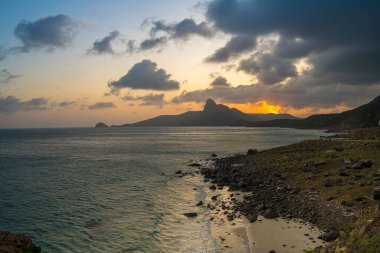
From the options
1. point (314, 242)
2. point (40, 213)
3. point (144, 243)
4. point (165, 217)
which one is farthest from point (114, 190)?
point (314, 242)

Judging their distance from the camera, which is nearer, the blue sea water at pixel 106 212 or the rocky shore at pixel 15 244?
the rocky shore at pixel 15 244

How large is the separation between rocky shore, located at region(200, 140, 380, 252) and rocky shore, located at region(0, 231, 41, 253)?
17.5 meters

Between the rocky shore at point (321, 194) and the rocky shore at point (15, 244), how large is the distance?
57.4 feet

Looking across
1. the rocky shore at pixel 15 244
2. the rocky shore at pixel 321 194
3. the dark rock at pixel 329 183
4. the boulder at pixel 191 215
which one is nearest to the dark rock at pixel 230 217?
the rocky shore at pixel 321 194

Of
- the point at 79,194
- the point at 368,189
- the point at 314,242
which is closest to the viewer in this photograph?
the point at 314,242

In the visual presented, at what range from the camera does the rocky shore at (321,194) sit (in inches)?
760

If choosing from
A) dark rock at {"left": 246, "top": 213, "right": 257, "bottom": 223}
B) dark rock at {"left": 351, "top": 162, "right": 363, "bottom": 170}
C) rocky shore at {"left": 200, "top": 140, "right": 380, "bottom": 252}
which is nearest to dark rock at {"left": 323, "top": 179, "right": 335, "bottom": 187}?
rocky shore at {"left": 200, "top": 140, "right": 380, "bottom": 252}

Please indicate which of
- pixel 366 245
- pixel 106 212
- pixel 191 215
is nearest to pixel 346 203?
pixel 191 215

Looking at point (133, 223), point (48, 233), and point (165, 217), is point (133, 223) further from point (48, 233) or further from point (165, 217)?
point (48, 233)

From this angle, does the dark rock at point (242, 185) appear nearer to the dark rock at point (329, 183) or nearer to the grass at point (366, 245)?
the dark rock at point (329, 183)

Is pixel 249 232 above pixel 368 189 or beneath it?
beneath

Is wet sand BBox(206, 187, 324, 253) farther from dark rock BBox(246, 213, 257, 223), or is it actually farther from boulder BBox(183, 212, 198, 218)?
A: boulder BBox(183, 212, 198, 218)

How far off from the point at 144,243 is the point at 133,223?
18.3 ft

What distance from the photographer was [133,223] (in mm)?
32094
